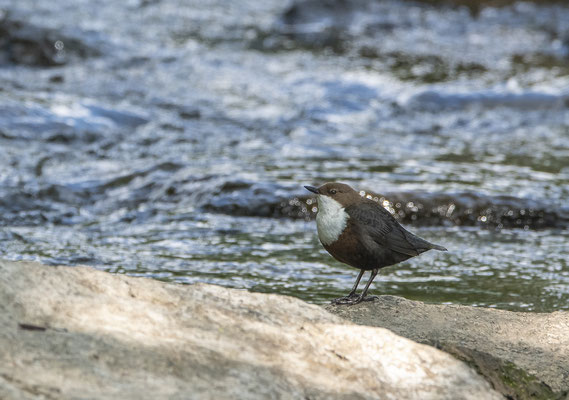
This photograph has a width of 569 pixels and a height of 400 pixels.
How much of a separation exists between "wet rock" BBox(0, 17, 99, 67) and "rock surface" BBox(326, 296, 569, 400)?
8.20 m

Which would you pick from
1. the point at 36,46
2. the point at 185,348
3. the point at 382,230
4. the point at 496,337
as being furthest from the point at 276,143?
the point at 185,348

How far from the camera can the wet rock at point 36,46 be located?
35.1 feet

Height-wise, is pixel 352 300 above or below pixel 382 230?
below

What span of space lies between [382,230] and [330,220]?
0.78ft

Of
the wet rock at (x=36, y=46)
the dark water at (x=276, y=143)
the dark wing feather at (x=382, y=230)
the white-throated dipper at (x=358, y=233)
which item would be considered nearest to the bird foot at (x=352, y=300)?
the white-throated dipper at (x=358, y=233)

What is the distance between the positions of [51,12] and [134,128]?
6.02m

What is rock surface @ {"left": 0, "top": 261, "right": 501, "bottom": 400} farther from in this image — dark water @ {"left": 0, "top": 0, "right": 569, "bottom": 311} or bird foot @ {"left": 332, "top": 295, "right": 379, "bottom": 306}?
dark water @ {"left": 0, "top": 0, "right": 569, "bottom": 311}

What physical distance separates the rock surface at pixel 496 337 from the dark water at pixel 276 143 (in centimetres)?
86

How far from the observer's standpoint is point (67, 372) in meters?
2.02

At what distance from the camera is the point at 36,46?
1085cm

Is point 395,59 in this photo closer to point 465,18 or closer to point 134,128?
point 465,18

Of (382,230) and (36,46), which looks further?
(36,46)

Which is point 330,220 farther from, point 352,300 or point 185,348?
point 185,348

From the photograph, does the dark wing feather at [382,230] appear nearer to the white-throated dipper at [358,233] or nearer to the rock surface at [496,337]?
the white-throated dipper at [358,233]
